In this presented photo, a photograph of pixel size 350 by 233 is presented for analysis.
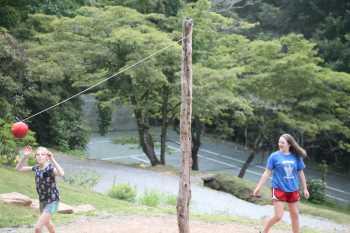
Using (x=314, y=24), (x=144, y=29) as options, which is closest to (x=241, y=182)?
(x=144, y=29)

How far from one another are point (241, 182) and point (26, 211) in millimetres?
8137

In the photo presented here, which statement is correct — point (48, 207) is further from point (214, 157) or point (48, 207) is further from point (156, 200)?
point (214, 157)

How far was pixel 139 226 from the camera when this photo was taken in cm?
963

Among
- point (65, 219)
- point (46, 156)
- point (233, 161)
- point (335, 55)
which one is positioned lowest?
point (233, 161)

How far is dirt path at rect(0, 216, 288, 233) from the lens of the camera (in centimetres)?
927

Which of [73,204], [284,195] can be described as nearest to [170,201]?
[73,204]

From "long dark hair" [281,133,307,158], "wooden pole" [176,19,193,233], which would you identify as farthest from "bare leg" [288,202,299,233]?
"wooden pole" [176,19,193,233]

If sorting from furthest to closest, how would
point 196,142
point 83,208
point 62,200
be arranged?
point 196,142
point 62,200
point 83,208

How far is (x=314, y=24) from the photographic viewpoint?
97.9 ft

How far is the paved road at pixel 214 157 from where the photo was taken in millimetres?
26250

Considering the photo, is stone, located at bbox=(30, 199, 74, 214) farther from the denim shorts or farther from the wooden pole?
the wooden pole

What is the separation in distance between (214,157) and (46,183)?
76.2ft

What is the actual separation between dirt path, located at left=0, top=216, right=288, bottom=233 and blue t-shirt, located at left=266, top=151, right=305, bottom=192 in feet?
7.01

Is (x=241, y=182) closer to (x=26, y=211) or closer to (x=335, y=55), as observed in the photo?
(x=26, y=211)
